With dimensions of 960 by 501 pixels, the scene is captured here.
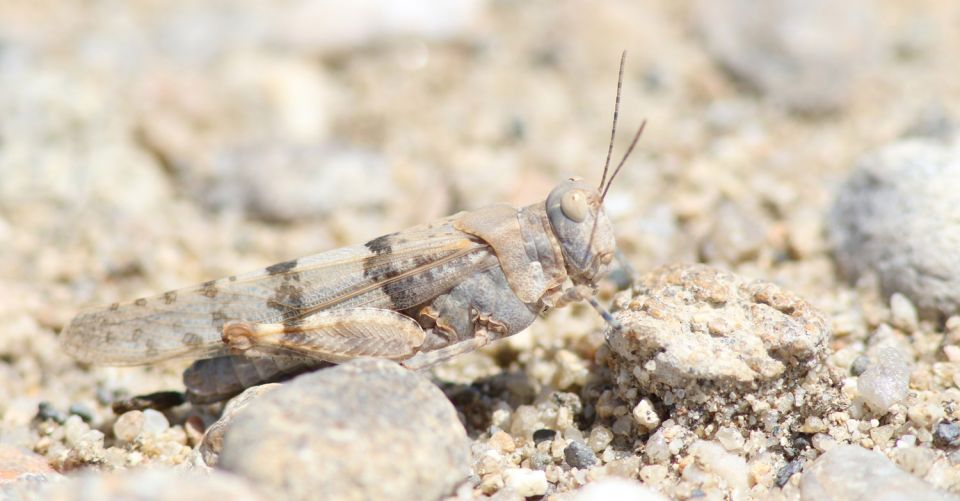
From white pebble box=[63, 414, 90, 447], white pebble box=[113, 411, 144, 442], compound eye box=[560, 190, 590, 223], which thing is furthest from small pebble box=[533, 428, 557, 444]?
white pebble box=[63, 414, 90, 447]

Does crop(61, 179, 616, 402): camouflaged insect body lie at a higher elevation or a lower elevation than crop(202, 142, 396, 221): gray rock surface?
lower

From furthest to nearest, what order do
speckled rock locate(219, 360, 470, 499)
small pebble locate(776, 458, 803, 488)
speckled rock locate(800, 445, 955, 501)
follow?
small pebble locate(776, 458, 803, 488)
speckled rock locate(800, 445, 955, 501)
speckled rock locate(219, 360, 470, 499)

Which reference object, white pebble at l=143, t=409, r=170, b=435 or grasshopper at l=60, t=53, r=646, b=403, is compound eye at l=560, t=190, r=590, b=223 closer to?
grasshopper at l=60, t=53, r=646, b=403

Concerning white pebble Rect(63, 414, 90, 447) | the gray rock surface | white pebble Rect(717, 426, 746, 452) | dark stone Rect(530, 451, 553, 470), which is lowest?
white pebble Rect(717, 426, 746, 452)

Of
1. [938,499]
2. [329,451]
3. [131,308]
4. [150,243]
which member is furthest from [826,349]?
[150,243]

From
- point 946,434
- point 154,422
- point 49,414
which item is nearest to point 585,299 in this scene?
point 946,434

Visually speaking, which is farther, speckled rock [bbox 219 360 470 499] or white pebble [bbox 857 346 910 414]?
white pebble [bbox 857 346 910 414]

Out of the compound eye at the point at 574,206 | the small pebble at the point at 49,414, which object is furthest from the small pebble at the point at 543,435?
the small pebble at the point at 49,414
